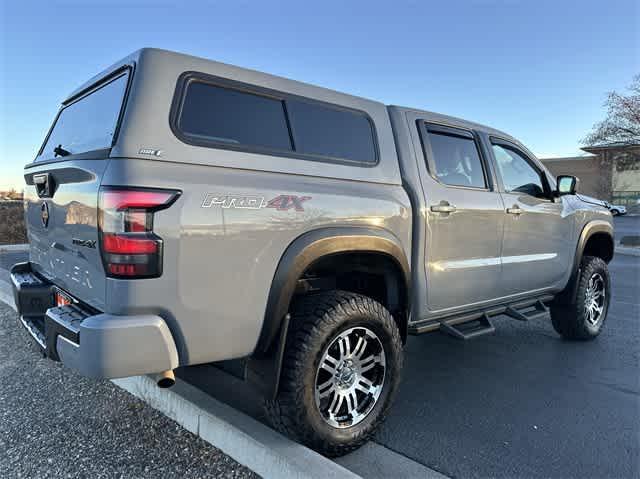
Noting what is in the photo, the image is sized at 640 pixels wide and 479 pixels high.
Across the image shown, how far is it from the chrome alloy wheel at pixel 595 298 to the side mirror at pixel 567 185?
112 centimetres

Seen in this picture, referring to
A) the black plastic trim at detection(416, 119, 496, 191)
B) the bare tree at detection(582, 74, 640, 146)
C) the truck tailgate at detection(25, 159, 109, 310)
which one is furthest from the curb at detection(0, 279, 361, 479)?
the bare tree at detection(582, 74, 640, 146)

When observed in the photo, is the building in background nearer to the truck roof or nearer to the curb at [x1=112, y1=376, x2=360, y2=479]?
the truck roof

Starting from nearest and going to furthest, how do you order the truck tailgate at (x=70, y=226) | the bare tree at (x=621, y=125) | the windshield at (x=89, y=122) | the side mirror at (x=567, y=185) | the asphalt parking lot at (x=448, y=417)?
1. the truck tailgate at (x=70, y=226)
2. the windshield at (x=89, y=122)
3. the asphalt parking lot at (x=448, y=417)
4. the side mirror at (x=567, y=185)
5. the bare tree at (x=621, y=125)

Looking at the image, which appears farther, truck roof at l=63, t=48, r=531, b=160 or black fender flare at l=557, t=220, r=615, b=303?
black fender flare at l=557, t=220, r=615, b=303

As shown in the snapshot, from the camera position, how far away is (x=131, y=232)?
77.9 inches

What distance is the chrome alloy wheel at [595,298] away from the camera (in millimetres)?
4898

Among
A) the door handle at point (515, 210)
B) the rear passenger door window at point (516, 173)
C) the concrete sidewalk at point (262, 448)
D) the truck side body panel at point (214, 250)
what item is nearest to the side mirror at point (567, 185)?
the rear passenger door window at point (516, 173)

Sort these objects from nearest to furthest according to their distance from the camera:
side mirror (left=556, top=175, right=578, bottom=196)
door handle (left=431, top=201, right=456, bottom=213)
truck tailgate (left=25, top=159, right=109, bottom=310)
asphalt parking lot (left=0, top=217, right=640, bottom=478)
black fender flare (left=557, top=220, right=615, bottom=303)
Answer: truck tailgate (left=25, top=159, right=109, bottom=310)
asphalt parking lot (left=0, top=217, right=640, bottom=478)
door handle (left=431, top=201, right=456, bottom=213)
side mirror (left=556, top=175, right=578, bottom=196)
black fender flare (left=557, top=220, right=615, bottom=303)

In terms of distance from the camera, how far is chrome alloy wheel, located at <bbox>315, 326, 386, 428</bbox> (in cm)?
262

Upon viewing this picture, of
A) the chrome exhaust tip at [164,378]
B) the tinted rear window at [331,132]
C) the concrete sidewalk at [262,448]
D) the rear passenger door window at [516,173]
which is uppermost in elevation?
the tinted rear window at [331,132]

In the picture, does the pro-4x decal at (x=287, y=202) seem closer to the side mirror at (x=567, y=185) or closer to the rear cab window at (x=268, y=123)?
the rear cab window at (x=268, y=123)

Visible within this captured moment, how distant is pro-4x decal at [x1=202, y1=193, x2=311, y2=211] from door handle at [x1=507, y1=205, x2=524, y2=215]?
211 centimetres

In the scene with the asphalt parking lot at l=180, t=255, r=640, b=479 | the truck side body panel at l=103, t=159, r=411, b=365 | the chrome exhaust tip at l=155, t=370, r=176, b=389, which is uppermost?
the truck side body panel at l=103, t=159, r=411, b=365

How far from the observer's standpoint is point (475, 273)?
357 cm
